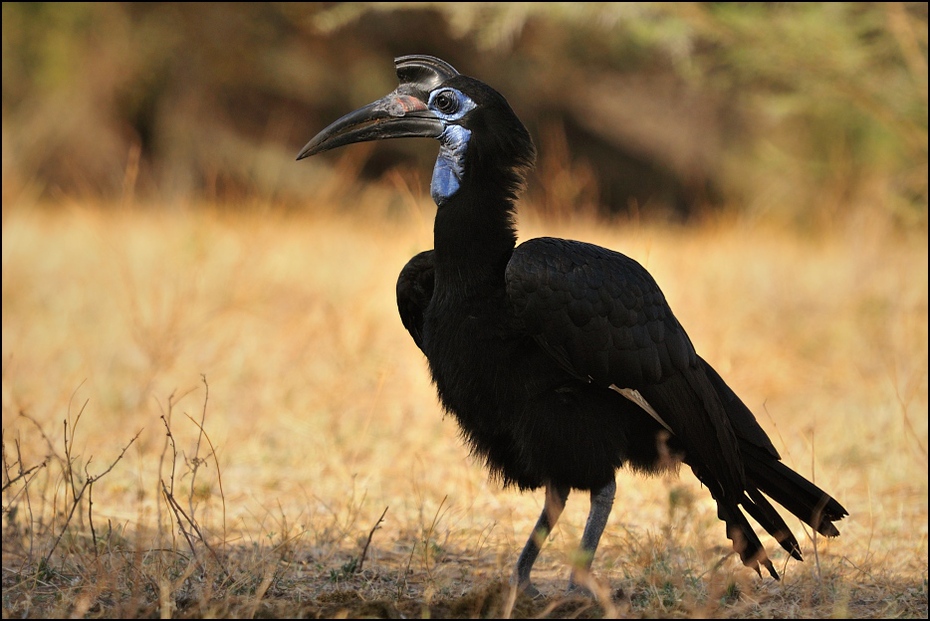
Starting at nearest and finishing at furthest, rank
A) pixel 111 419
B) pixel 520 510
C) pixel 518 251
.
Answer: pixel 518 251
pixel 520 510
pixel 111 419

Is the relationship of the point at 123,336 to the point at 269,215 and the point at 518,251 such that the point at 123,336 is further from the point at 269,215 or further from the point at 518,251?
the point at 518,251

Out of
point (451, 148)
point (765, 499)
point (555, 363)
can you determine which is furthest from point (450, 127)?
point (765, 499)

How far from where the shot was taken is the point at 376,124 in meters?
3.82

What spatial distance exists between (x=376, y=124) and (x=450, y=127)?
1.00ft

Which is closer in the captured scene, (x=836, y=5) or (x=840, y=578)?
(x=840, y=578)

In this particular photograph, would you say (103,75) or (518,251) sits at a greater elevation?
(103,75)

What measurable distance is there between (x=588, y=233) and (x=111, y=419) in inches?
187

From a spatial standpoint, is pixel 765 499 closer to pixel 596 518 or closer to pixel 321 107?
pixel 596 518

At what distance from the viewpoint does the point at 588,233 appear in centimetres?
933

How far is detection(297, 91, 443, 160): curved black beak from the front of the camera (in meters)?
3.79

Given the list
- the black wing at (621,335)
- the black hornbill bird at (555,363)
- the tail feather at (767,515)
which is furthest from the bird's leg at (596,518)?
the tail feather at (767,515)

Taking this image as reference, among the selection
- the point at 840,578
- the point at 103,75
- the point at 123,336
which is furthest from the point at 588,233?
the point at 103,75

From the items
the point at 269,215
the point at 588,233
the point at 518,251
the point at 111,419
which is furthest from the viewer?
the point at 588,233

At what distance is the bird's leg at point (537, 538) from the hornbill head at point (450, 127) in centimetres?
106
